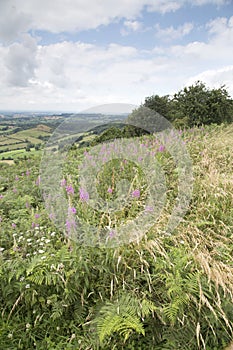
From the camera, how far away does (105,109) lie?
4.73 metres

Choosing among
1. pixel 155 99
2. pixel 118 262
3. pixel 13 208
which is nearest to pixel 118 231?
pixel 118 262

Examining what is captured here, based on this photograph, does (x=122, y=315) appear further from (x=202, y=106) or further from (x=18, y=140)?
(x=202, y=106)

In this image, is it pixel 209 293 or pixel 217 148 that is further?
pixel 217 148

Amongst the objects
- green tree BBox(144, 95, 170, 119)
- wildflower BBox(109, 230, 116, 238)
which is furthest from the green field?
green tree BBox(144, 95, 170, 119)

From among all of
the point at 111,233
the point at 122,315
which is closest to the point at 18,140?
the point at 111,233

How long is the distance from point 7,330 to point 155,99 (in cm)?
1462

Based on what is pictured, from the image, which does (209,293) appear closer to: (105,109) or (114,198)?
(114,198)

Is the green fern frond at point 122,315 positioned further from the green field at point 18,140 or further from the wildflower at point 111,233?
the green field at point 18,140

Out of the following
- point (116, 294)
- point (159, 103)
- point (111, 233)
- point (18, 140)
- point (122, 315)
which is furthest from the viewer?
point (159, 103)

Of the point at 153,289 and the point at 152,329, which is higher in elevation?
the point at 153,289

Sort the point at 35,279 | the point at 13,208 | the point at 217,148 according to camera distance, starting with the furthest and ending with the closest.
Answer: the point at 217,148 → the point at 13,208 → the point at 35,279

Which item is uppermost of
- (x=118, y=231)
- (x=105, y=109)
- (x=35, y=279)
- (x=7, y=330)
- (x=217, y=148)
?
(x=105, y=109)

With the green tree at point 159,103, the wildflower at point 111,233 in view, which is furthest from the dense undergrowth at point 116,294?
the green tree at point 159,103

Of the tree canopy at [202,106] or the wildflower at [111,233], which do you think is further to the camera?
the tree canopy at [202,106]
